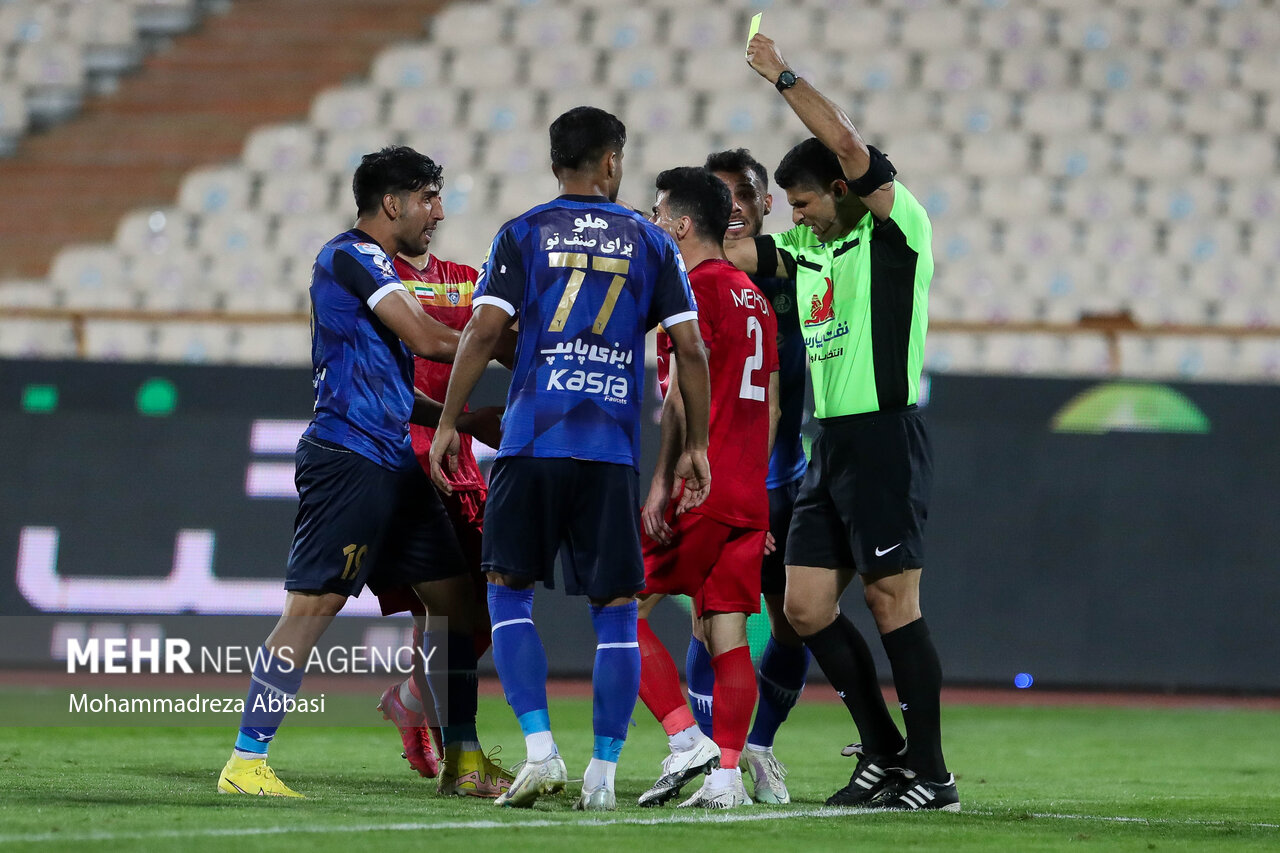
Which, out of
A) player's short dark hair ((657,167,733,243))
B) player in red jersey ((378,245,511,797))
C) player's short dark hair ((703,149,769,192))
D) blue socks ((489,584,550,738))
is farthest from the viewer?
player's short dark hair ((703,149,769,192))

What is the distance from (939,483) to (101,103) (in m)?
11.1

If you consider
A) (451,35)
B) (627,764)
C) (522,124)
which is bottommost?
(627,764)

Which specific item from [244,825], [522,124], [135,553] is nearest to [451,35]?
[522,124]

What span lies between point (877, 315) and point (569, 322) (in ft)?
3.65

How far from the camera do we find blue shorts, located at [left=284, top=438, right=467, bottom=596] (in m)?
4.73

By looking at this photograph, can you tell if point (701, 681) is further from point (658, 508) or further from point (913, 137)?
point (913, 137)

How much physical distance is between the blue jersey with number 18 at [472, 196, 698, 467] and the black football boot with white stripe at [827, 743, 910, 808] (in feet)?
4.54

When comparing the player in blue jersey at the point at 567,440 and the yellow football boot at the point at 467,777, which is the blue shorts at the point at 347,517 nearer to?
the player in blue jersey at the point at 567,440

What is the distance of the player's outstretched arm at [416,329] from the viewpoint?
4.65 meters

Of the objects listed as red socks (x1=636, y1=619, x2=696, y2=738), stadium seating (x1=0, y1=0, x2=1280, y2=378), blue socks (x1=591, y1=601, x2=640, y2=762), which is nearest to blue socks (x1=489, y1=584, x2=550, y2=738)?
blue socks (x1=591, y1=601, x2=640, y2=762)

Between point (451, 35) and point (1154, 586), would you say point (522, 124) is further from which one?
point (1154, 586)

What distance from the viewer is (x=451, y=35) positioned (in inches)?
595

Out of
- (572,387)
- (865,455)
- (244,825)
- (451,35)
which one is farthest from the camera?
(451,35)

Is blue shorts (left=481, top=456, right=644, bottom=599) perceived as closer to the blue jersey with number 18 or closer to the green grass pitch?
the blue jersey with number 18
